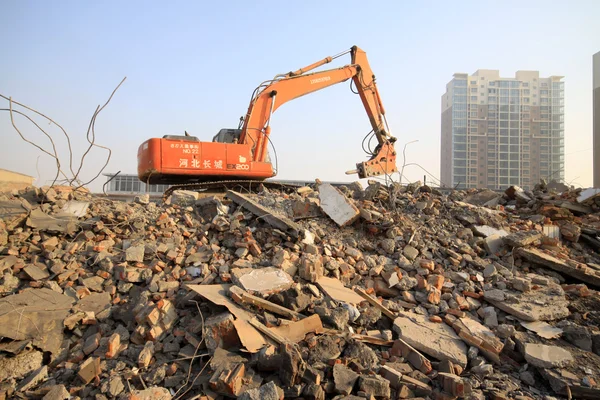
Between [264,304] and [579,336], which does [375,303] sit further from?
[579,336]

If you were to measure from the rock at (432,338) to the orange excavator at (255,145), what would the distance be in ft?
16.1

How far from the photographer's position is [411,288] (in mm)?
4254

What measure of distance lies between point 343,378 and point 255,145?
6623 millimetres

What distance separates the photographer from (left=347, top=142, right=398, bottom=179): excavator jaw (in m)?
9.26

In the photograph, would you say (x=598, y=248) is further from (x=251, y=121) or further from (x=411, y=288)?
(x=251, y=121)

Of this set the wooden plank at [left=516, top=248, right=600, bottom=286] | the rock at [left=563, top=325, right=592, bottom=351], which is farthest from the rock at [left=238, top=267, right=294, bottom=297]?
the wooden plank at [left=516, top=248, right=600, bottom=286]

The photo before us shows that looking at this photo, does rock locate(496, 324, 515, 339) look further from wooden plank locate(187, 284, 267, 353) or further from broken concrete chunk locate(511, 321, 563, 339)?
wooden plank locate(187, 284, 267, 353)

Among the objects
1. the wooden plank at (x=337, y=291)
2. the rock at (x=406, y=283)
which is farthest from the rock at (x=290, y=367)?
the rock at (x=406, y=283)

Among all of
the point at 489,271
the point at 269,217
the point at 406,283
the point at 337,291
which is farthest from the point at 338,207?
the point at 489,271

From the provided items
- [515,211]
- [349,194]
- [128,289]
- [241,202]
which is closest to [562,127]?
[515,211]

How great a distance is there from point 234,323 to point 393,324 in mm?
1580

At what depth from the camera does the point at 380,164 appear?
9.56m

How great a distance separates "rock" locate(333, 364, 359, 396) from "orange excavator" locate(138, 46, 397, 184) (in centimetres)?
577

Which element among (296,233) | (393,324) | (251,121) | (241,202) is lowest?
(393,324)
